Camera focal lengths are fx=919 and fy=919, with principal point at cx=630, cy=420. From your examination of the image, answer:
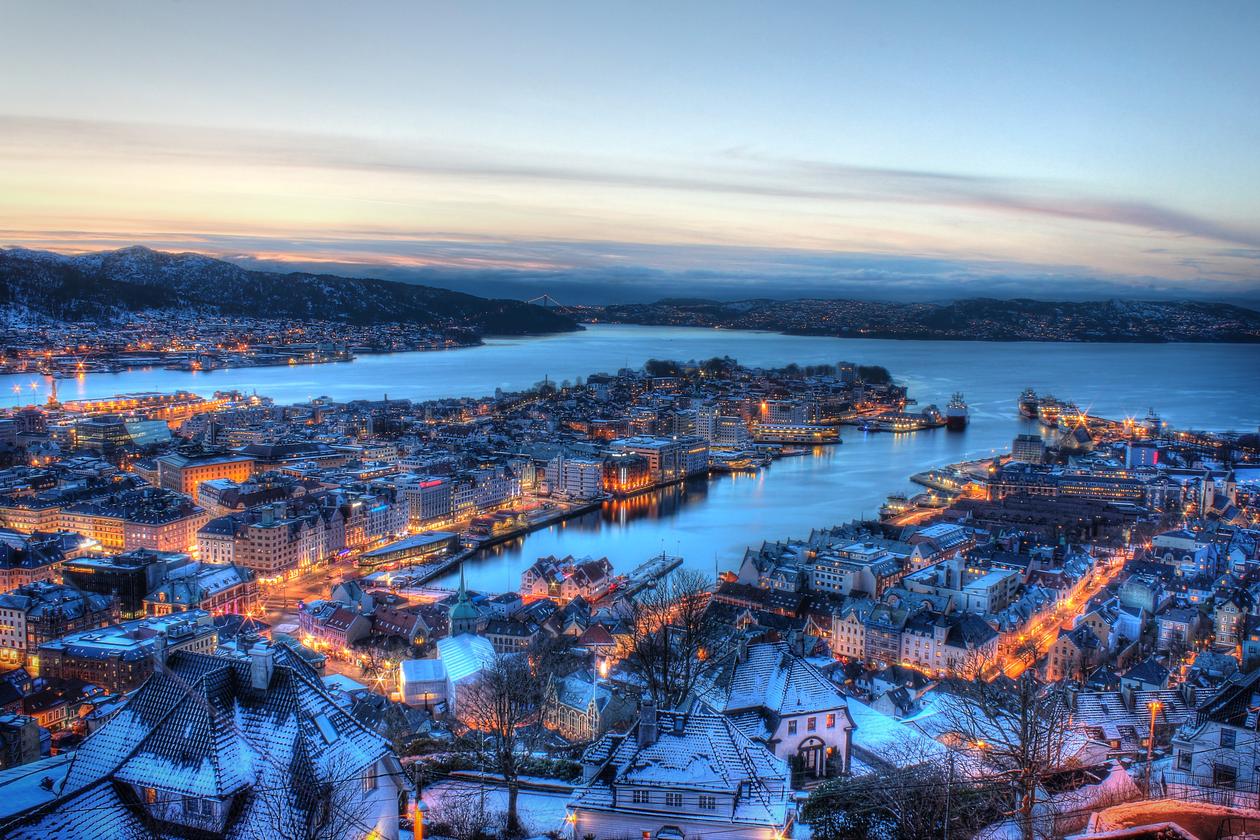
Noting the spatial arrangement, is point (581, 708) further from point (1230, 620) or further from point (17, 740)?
point (1230, 620)

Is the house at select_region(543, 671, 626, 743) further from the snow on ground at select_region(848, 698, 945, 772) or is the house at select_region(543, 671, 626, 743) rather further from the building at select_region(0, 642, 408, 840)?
the building at select_region(0, 642, 408, 840)

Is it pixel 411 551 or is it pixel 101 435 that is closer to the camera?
pixel 411 551

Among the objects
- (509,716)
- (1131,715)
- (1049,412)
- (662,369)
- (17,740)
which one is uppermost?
(509,716)

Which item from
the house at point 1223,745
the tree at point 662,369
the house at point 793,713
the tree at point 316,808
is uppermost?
the tree at point 316,808

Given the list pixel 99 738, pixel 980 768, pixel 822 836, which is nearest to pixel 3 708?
pixel 99 738

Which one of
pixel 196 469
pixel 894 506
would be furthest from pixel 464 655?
pixel 196 469

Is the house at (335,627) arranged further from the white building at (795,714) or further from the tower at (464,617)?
the white building at (795,714)

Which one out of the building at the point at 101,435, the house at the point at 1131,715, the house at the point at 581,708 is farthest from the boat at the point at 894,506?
the building at the point at 101,435
